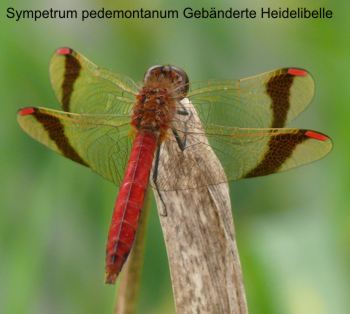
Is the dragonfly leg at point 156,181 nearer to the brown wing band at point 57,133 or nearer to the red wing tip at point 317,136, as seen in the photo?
the brown wing band at point 57,133

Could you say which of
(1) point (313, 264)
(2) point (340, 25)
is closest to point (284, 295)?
(1) point (313, 264)

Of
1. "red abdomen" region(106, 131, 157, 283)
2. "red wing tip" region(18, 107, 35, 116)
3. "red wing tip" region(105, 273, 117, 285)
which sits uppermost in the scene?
"red wing tip" region(18, 107, 35, 116)

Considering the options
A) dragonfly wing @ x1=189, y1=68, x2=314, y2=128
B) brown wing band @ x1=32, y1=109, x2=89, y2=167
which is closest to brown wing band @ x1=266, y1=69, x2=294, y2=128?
dragonfly wing @ x1=189, y1=68, x2=314, y2=128

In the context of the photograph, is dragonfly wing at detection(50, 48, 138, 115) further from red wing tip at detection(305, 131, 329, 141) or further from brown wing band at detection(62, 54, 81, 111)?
red wing tip at detection(305, 131, 329, 141)

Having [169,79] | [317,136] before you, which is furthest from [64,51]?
[317,136]

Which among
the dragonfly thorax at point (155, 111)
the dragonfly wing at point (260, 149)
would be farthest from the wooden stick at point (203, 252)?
the dragonfly thorax at point (155, 111)

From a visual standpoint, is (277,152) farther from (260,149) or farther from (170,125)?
(170,125)
